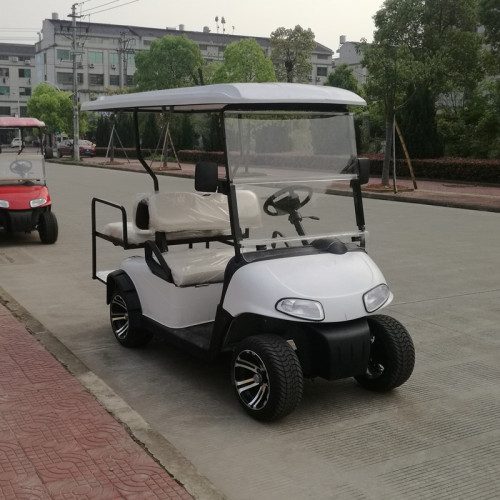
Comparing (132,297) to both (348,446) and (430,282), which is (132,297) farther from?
(430,282)

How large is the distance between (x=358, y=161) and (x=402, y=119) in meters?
23.9

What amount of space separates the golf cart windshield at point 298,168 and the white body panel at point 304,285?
1.00 ft

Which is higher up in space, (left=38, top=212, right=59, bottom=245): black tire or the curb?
(left=38, top=212, right=59, bottom=245): black tire

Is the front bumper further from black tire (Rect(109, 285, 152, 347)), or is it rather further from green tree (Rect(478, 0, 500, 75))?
green tree (Rect(478, 0, 500, 75))

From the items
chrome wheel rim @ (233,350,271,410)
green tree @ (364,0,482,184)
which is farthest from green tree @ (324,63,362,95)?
chrome wheel rim @ (233,350,271,410)

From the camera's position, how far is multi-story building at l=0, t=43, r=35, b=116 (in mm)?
89312

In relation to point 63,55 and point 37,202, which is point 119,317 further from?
point 63,55

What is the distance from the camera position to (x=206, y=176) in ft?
13.2

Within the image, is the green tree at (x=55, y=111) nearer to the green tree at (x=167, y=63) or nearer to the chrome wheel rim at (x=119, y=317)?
the green tree at (x=167, y=63)

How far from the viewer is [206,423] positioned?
3924mm

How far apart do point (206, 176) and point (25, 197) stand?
244 inches

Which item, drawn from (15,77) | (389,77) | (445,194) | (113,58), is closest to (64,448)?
(445,194)

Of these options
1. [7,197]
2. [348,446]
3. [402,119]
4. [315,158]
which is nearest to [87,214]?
[7,197]

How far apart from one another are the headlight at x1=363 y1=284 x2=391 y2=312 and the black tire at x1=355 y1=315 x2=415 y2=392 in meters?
0.17
